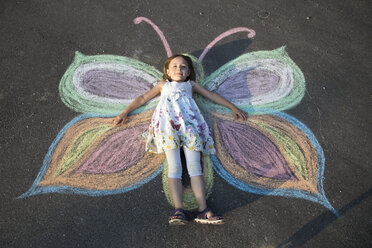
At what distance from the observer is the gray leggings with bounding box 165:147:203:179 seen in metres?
2.97

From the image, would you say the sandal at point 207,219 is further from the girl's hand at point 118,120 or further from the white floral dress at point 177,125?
the girl's hand at point 118,120

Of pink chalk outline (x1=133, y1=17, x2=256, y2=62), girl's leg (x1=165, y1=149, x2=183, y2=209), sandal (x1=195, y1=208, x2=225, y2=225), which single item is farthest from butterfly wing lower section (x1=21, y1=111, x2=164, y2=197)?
pink chalk outline (x1=133, y1=17, x2=256, y2=62)

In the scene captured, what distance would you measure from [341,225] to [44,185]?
3211 mm

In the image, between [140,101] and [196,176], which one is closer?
[196,176]

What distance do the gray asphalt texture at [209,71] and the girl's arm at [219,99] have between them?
565 millimetres

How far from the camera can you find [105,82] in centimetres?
371

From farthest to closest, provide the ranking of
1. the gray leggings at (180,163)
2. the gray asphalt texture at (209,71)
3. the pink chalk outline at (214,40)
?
the pink chalk outline at (214,40)
the gray leggings at (180,163)
the gray asphalt texture at (209,71)

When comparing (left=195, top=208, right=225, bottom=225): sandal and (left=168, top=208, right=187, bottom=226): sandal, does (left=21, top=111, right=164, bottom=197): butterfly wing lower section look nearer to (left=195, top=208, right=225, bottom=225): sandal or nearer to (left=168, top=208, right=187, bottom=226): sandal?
(left=168, top=208, right=187, bottom=226): sandal

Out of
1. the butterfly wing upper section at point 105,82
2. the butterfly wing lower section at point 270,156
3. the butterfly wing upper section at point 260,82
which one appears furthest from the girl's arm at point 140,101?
the butterfly wing lower section at point 270,156

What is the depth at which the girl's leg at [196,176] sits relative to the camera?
2900 millimetres

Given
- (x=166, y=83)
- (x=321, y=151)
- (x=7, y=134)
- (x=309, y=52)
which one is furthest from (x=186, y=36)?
(x=7, y=134)

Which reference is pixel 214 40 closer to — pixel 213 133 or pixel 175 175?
pixel 213 133

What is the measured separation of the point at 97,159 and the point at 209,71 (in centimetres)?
187

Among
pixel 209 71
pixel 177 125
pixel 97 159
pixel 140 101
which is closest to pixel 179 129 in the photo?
pixel 177 125
